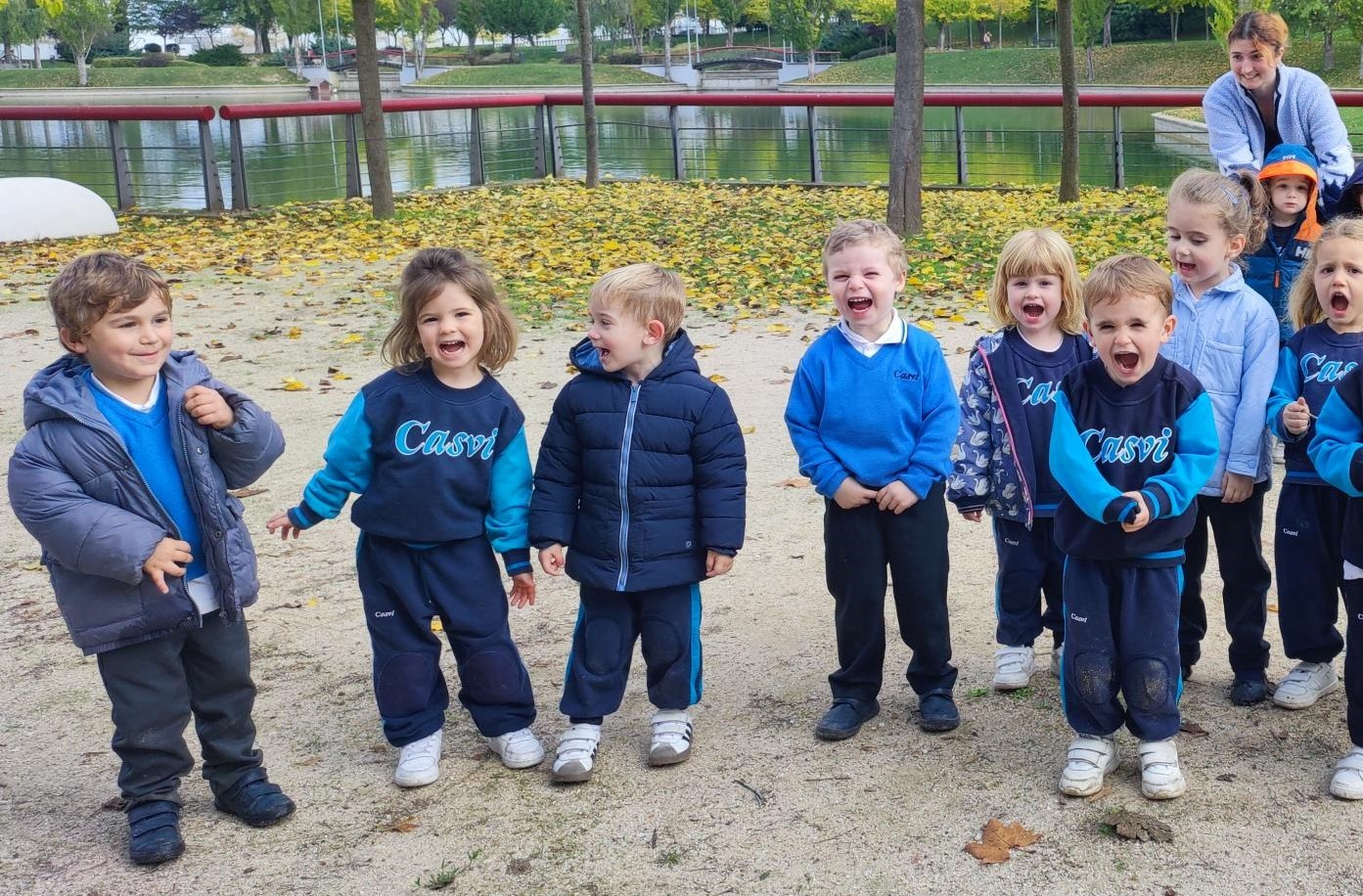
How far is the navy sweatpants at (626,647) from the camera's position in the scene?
365 centimetres

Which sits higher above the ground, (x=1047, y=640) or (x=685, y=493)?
(x=685, y=493)

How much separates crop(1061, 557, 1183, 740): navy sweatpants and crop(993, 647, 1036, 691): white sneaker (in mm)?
555

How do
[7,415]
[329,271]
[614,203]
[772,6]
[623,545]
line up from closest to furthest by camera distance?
[623,545]
[7,415]
[329,271]
[614,203]
[772,6]

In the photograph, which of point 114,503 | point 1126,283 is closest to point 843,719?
point 1126,283

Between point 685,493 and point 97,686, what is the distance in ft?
6.63

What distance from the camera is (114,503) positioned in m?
3.14

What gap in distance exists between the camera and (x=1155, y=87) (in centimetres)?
4631

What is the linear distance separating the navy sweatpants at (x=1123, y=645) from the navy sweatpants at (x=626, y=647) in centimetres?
98

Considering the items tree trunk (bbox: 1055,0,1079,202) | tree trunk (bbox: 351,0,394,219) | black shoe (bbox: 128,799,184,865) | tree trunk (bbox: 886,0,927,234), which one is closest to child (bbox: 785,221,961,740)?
black shoe (bbox: 128,799,184,865)

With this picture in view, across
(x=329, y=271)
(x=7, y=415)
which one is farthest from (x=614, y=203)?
(x=7, y=415)

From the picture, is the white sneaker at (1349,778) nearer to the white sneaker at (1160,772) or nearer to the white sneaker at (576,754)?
the white sneaker at (1160,772)

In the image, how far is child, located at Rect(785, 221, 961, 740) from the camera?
359 cm

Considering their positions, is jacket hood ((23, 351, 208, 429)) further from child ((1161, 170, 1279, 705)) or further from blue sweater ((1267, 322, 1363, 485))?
blue sweater ((1267, 322, 1363, 485))

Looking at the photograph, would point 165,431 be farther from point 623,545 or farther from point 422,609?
point 623,545
